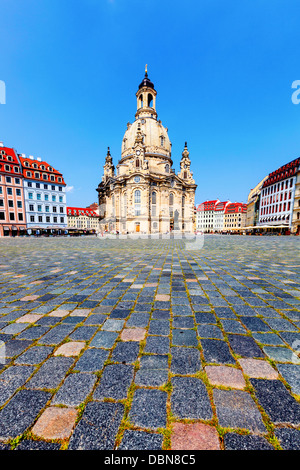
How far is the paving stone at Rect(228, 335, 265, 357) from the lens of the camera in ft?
6.59

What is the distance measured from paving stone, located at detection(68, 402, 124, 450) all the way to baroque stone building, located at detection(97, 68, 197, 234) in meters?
45.3

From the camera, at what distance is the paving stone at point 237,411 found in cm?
126

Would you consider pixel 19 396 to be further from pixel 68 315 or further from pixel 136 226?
pixel 136 226

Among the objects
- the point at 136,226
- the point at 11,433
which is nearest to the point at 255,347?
the point at 11,433

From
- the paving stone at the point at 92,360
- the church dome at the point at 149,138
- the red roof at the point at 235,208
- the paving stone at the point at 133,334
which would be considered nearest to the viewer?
the paving stone at the point at 92,360

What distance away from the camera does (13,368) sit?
182cm

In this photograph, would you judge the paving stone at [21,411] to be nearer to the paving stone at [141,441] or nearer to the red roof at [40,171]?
the paving stone at [141,441]

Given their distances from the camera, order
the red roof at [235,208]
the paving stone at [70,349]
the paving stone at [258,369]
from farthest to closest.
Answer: the red roof at [235,208] → the paving stone at [70,349] → the paving stone at [258,369]

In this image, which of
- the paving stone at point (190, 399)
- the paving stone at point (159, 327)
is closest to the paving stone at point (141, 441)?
the paving stone at point (190, 399)

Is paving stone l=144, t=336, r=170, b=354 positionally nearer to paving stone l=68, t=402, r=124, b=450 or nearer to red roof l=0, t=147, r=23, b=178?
paving stone l=68, t=402, r=124, b=450

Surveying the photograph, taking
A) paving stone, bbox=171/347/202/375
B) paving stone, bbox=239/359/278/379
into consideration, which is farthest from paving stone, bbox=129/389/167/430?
paving stone, bbox=239/359/278/379

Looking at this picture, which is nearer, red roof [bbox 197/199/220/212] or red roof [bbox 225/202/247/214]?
red roof [bbox 225/202/247/214]

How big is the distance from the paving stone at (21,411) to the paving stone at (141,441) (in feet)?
2.12

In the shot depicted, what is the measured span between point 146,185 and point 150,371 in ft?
149
